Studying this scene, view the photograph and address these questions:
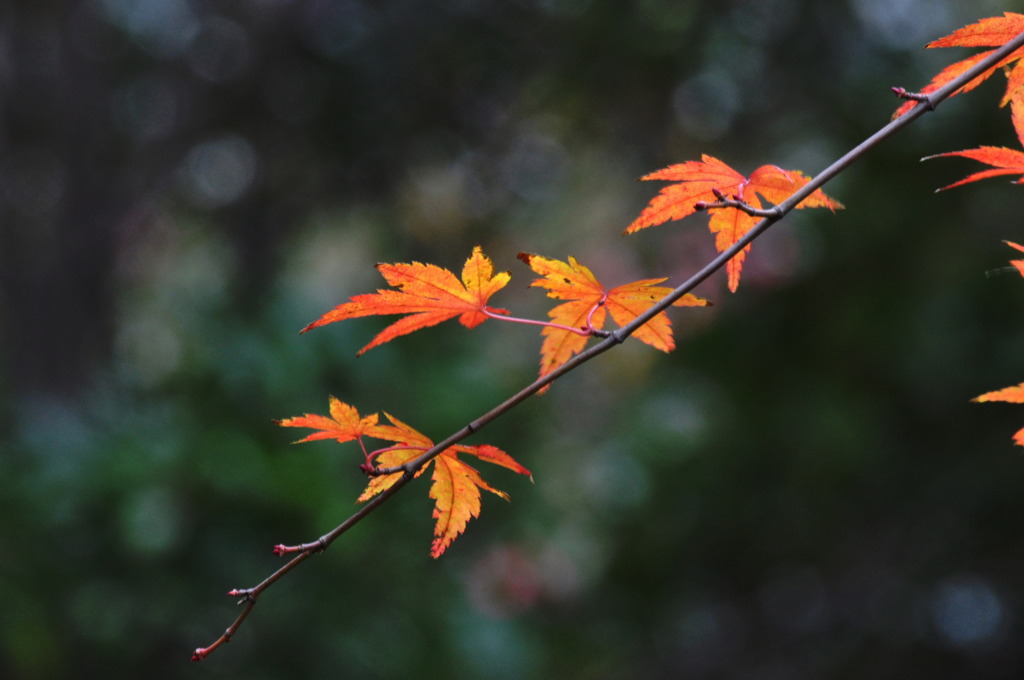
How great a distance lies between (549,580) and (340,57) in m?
1.94

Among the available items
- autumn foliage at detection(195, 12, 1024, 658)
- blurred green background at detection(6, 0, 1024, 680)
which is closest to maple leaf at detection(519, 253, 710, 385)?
autumn foliage at detection(195, 12, 1024, 658)

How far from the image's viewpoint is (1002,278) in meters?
2.26

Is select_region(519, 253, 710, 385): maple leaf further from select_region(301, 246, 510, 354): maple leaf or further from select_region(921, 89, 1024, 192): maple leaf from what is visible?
select_region(921, 89, 1024, 192): maple leaf

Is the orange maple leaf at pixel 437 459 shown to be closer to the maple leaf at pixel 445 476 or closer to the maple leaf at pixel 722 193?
the maple leaf at pixel 445 476

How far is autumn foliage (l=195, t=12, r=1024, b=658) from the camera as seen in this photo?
0.42 metres

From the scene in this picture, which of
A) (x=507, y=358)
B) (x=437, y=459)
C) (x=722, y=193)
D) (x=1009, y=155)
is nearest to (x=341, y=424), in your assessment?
(x=437, y=459)

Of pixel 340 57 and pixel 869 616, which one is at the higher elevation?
pixel 340 57

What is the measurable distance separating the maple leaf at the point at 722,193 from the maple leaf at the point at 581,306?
0.12ft

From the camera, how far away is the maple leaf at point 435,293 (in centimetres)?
43

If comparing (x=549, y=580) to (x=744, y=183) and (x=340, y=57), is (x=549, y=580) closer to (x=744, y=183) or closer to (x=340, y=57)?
(x=340, y=57)

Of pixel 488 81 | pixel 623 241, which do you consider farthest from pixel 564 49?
pixel 623 241

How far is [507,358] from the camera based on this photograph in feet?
9.91

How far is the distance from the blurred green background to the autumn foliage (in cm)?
127

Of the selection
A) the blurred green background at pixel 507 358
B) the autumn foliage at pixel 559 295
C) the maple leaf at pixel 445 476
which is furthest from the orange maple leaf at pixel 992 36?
the blurred green background at pixel 507 358
